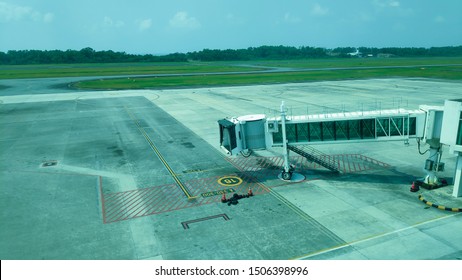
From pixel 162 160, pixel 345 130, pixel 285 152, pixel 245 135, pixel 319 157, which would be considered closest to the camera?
pixel 345 130

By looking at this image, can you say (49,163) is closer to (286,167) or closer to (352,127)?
(286,167)

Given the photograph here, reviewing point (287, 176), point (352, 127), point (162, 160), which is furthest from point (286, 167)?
point (162, 160)

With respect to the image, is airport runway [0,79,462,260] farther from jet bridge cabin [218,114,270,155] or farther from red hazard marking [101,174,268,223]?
jet bridge cabin [218,114,270,155]

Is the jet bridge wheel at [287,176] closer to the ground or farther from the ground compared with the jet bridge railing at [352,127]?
closer to the ground

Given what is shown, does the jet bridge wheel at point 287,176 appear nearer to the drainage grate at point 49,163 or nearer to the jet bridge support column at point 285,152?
the jet bridge support column at point 285,152

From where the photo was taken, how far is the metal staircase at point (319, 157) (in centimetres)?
3394

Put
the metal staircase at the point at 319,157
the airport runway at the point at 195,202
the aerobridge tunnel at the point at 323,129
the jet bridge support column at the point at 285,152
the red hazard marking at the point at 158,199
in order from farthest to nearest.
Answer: the metal staircase at the point at 319,157 < the jet bridge support column at the point at 285,152 < the aerobridge tunnel at the point at 323,129 < the red hazard marking at the point at 158,199 < the airport runway at the point at 195,202

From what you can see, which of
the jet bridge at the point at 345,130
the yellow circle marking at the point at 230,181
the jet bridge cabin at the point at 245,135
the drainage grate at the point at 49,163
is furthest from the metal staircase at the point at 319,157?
the drainage grate at the point at 49,163

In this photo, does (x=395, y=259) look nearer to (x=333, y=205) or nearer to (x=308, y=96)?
(x=333, y=205)

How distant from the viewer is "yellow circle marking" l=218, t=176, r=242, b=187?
32.3 m

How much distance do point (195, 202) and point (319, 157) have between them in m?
18.0

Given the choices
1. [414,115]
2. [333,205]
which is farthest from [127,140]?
[414,115]

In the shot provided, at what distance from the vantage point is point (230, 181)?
3316cm

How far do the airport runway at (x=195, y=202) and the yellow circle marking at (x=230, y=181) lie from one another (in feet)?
0.34
